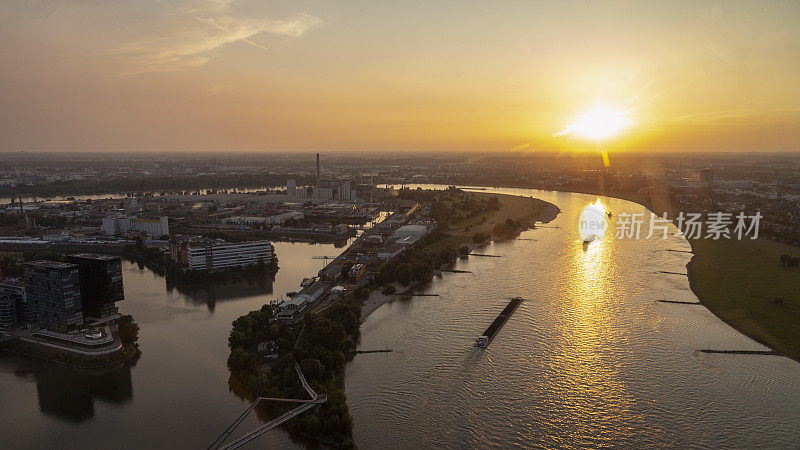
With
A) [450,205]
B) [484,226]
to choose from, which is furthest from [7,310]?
[450,205]

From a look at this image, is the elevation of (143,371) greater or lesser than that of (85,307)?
lesser

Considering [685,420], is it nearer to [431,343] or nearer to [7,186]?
[431,343]

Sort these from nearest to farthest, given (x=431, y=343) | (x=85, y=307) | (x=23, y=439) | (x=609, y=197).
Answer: (x=23, y=439), (x=431, y=343), (x=85, y=307), (x=609, y=197)

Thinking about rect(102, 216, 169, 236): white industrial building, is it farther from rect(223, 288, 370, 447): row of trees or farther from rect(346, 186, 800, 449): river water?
rect(346, 186, 800, 449): river water

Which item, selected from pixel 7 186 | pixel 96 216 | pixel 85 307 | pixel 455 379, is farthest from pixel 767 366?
pixel 7 186

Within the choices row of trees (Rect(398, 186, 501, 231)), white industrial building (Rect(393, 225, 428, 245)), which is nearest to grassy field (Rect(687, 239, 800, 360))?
white industrial building (Rect(393, 225, 428, 245))

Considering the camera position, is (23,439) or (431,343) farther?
(431,343)

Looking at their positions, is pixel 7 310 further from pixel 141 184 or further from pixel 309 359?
pixel 141 184

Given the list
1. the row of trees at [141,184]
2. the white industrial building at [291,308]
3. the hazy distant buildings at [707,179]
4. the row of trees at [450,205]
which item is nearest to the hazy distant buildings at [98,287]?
the white industrial building at [291,308]

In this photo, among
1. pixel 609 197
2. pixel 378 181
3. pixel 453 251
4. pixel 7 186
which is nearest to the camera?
pixel 453 251
